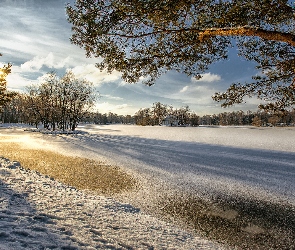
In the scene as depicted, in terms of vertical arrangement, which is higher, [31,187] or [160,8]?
[160,8]

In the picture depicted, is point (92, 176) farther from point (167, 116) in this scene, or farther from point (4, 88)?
point (167, 116)

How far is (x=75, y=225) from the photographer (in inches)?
157

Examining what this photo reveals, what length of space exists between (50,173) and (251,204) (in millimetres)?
8091

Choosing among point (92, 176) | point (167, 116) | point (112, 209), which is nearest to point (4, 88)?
point (92, 176)

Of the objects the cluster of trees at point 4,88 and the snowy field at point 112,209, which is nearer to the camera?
the snowy field at point 112,209

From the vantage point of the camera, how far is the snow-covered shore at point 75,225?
3.26m

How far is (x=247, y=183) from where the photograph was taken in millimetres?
8992

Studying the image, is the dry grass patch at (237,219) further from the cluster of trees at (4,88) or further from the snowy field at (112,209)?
the cluster of trees at (4,88)

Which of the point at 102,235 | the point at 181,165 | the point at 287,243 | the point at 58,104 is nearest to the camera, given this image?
the point at 102,235

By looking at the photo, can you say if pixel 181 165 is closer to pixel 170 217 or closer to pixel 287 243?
pixel 170 217

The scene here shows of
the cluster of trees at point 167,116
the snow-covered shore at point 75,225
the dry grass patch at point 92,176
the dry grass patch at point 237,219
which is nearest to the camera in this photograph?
the snow-covered shore at point 75,225

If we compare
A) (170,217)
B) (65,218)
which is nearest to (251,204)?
(170,217)

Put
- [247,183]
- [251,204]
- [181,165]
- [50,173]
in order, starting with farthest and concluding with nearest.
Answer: [181,165], [50,173], [247,183], [251,204]

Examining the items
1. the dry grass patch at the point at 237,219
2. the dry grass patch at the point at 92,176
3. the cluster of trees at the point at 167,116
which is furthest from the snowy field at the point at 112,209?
the cluster of trees at the point at 167,116
